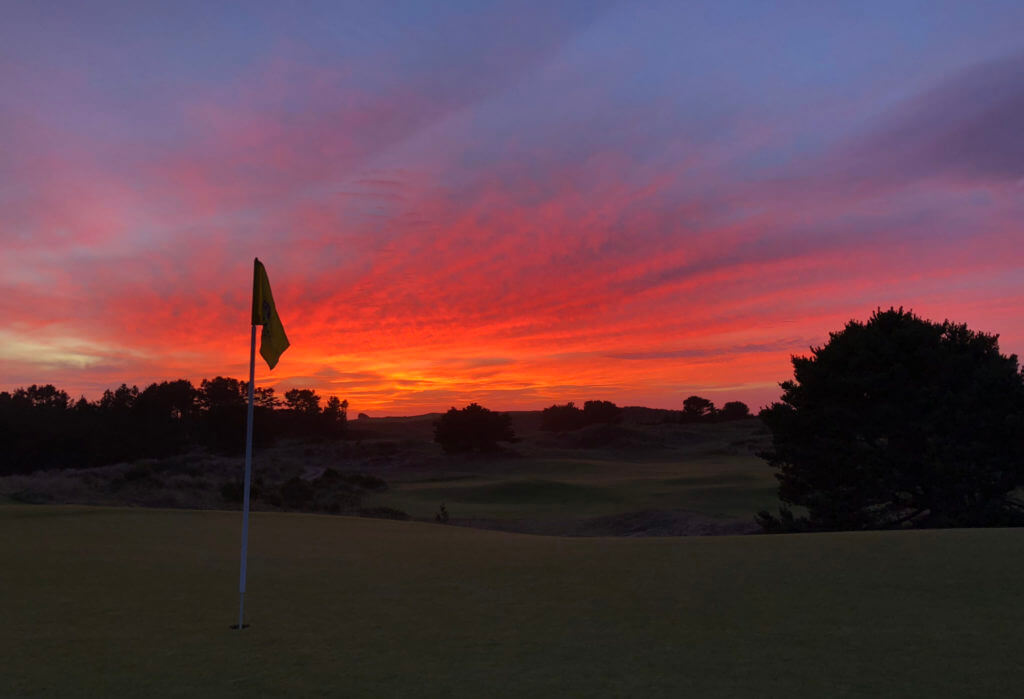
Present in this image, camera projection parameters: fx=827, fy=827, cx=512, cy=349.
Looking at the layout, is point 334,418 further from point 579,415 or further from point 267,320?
point 267,320

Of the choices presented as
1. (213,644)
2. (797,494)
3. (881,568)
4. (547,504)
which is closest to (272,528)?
(213,644)

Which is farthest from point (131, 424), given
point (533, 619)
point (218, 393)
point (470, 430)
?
point (533, 619)

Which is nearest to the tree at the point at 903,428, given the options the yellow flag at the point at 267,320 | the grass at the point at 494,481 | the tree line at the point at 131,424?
the grass at the point at 494,481

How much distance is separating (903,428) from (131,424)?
6879cm

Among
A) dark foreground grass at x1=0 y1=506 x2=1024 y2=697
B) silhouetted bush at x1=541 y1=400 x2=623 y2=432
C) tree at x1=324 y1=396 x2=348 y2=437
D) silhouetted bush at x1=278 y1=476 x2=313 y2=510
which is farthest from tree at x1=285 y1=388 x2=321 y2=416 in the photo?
dark foreground grass at x1=0 y1=506 x2=1024 y2=697

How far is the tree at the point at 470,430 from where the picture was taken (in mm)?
80125

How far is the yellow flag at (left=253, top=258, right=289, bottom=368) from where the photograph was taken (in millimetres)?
9492

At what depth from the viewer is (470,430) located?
3164 inches

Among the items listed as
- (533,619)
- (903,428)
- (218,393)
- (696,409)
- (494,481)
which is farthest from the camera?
(696,409)

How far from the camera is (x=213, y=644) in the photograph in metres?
8.06

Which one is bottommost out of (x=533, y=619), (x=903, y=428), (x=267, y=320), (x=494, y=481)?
(x=494, y=481)

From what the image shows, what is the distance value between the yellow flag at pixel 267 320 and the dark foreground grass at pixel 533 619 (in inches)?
120

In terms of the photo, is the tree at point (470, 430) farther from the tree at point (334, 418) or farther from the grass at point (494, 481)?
the tree at point (334, 418)

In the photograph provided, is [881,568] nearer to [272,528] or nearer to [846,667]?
[846,667]
